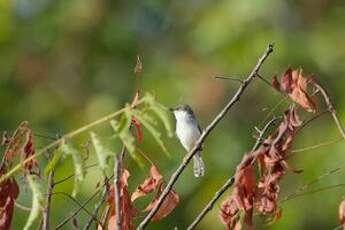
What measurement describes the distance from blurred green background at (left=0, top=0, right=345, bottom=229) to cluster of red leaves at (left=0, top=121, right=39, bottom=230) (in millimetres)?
3054

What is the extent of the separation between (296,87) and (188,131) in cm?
219

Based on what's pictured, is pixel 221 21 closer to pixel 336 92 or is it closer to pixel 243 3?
pixel 243 3

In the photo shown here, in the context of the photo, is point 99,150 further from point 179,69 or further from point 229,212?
point 179,69

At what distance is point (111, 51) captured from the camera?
23.7 feet

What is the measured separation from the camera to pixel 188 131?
3.99 metres

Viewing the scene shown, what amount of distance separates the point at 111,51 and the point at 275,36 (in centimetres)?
145

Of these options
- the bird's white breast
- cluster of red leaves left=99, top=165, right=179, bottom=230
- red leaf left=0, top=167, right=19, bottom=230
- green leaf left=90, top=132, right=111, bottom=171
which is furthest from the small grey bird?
green leaf left=90, top=132, right=111, bottom=171

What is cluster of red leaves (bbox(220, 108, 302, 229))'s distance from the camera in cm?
171

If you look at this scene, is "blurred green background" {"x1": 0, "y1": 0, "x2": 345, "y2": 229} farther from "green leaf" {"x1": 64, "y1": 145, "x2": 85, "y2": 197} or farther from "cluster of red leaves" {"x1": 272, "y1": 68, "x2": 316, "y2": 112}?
"green leaf" {"x1": 64, "y1": 145, "x2": 85, "y2": 197}

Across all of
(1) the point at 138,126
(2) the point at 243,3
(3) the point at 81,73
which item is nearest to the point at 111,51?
(3) the point at 81,73

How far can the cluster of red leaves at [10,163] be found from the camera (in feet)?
5.82

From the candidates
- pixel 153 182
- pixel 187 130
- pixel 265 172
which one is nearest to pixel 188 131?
pixel 187 130

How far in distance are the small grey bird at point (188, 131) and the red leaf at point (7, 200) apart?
1.95 metres

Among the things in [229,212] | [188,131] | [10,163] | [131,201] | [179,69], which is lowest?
[229,212]
